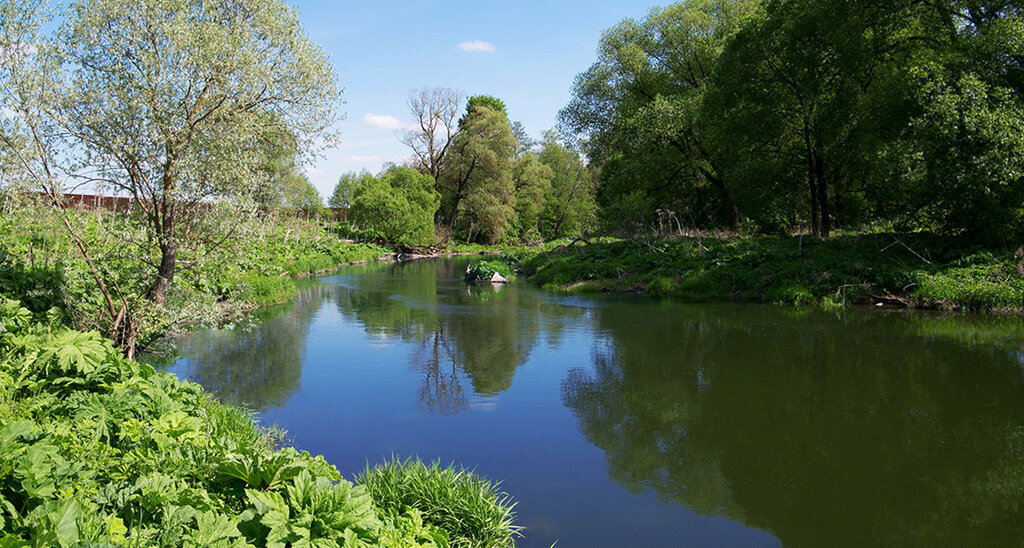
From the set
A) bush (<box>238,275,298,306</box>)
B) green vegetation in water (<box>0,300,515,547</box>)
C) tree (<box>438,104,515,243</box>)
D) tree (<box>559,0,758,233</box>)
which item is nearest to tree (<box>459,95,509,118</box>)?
tree (<box>438,104,515,243</box>)

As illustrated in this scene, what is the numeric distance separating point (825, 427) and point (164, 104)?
387 inches

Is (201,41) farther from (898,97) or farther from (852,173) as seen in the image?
(852,173)

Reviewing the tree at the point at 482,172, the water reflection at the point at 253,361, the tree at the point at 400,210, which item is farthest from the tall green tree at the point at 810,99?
the tree at the point at 482,172

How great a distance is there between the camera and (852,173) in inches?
811

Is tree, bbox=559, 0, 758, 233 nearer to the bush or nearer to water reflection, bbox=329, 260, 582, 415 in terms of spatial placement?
water reflection, bbox=329, 260, 582, 415

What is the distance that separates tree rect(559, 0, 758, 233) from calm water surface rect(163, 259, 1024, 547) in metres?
11.9

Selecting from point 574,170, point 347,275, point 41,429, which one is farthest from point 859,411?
point 574,170

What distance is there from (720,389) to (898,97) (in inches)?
432

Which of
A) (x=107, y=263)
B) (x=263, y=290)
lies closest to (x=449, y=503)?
(x=107, y=263)

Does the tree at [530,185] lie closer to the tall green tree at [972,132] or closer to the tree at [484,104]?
the tree at [484,104]

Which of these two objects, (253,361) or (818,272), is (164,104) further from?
(818,272)

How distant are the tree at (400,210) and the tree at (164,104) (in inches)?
1453

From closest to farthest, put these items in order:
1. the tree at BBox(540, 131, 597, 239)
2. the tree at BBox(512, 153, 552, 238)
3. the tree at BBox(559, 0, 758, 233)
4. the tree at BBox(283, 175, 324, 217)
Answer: the tree at BBox(559, 0, 758, 233)
the tree at BBox(283, 175, 324, 217)
the tree at BBox(512, 153, 552, 238)
the tree at BBox(540, 131, 597, 239)

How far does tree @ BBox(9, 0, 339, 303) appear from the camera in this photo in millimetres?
8750
